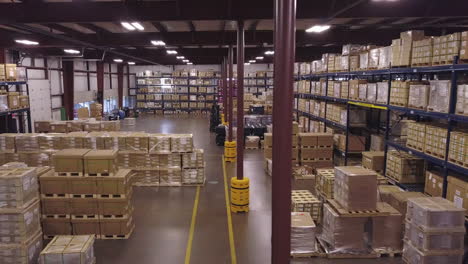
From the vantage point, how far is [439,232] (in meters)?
5.93

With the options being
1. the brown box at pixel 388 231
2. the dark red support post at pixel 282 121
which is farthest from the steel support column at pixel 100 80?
the dark red support post at pixel 282 121

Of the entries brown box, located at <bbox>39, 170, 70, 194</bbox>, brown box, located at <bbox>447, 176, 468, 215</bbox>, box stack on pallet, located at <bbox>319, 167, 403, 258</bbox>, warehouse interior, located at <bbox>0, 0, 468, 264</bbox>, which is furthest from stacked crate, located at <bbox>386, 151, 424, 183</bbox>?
brown box, located at <bbox>39, 170, 70, 194</bbox>

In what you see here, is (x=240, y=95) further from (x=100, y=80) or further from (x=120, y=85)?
(x=120, y=85)

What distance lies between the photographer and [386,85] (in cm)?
905

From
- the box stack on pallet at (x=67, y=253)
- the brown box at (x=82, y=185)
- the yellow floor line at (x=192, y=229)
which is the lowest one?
the yellow floor line at (x=192, y=229)

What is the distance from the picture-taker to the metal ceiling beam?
8383mm

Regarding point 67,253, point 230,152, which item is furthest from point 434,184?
point 230,152

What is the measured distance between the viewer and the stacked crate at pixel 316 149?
1273cm

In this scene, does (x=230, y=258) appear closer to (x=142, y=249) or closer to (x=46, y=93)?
(x=142, y=249)

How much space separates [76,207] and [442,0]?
32.5 feet

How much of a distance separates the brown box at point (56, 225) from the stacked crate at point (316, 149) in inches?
319

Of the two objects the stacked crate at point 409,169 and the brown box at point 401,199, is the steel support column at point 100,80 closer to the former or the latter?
the stacked crate at point 409,169

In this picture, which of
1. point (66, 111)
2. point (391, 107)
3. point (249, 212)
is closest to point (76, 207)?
point (249, 212)

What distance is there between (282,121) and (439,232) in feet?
11.9
